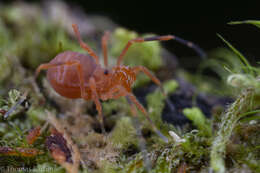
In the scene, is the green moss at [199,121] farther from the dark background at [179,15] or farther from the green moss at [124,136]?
the dark background at [179,15]

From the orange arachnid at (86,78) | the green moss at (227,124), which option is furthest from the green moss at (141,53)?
the green moss at (227,124)

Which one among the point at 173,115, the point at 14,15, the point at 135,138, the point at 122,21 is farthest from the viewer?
the point at 122,21

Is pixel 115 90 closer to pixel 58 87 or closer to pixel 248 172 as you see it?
pixel 58 87

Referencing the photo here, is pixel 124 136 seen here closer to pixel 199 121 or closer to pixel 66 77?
pixel 199 121

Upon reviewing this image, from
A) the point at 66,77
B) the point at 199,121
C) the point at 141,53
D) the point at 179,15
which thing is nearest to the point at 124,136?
the point at 199,121

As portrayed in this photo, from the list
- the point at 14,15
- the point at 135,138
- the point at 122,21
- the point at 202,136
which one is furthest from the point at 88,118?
the point at 122,21

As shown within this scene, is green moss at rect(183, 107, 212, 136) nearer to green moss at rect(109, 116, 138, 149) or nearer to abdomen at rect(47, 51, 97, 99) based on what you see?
green moss at rect(109, 116, 138, 149)

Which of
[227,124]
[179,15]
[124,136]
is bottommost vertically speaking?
[124,136]

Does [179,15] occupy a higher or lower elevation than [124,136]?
higher

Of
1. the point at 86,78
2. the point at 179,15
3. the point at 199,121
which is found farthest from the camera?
the point at 179,15
